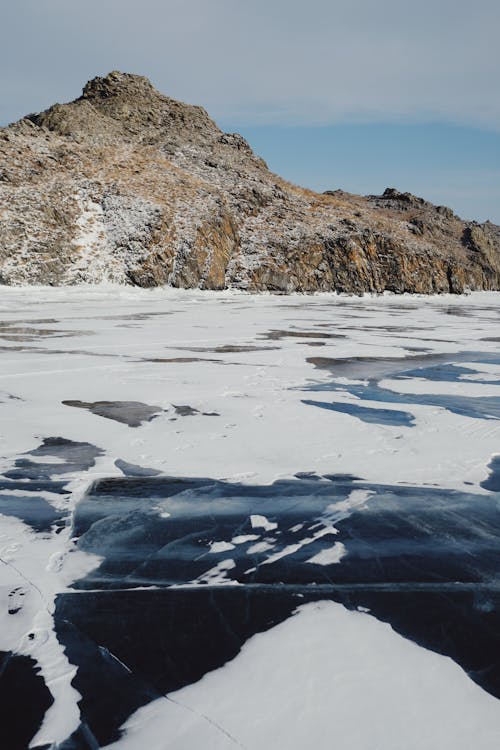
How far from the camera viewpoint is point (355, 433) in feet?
13.8

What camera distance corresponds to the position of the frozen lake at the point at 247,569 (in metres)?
1.51

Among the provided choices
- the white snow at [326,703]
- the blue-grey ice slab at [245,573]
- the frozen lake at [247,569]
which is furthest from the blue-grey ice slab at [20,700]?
the white snow at [326,703]

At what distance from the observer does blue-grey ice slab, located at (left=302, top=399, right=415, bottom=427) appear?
4572 millimetres

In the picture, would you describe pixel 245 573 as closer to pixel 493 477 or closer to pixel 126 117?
pixel 493 477

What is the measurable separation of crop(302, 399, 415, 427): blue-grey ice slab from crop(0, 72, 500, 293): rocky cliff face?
19.8 metres

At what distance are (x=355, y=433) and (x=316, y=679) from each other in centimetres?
269

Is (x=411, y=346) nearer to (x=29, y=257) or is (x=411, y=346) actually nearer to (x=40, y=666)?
(x=40, y=666)

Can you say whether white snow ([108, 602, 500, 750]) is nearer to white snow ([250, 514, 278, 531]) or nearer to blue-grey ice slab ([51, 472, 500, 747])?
blue-grey ice slab ([51, 472, 500, 747])

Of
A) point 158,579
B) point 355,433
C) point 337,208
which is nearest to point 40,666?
point 158,579

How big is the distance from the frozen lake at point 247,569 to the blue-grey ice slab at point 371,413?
0.03 meters

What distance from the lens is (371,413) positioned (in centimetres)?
485

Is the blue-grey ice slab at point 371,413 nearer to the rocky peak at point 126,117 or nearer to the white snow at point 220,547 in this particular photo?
the white snow at point 220,547

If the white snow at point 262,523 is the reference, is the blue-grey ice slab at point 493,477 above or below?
above

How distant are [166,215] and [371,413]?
23206 millimetres
